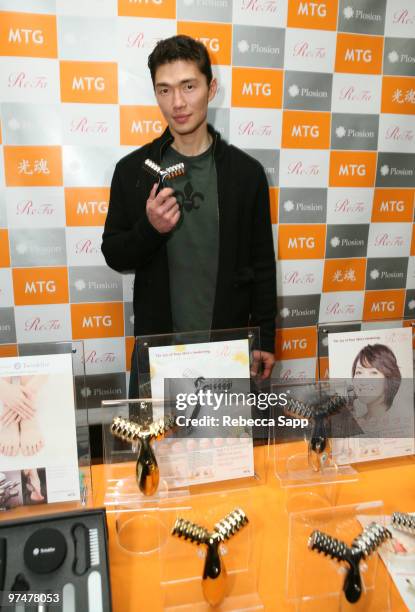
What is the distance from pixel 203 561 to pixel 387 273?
184 cm

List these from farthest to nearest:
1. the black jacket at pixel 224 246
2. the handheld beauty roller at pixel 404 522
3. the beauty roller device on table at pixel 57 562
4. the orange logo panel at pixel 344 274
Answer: the orange logo panel at pixel 344 274, the black jacket at pixel 224 246, the handheld beauty roller at pixel 404 522, the beauty roller device on table at pixel 57 562

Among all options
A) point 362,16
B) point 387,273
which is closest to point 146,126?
point 362,16

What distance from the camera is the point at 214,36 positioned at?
1.89 meters

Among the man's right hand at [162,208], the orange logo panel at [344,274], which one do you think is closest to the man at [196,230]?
the man's right hand at [162,208]

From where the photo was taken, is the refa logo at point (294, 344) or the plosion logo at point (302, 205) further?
the refa logo at point (294, 344)

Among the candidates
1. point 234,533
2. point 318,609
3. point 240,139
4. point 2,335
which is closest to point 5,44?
point 240,139

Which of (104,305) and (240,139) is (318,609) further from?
(240,139)

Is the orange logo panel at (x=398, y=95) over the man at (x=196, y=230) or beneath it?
over

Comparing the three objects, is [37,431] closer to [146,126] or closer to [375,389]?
[375,389]

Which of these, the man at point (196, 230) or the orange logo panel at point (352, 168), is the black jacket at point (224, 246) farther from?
the orange logo panel at point (352, 168)

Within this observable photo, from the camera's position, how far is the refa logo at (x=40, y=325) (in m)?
2.03

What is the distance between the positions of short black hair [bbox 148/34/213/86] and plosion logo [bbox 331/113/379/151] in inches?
28.1

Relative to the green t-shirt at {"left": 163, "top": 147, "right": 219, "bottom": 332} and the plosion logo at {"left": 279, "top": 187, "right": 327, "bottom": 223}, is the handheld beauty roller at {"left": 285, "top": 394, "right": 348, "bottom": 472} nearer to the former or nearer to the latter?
the green t-shirt at {"left": 163, "top": 147, "right": 219, "bottom": 332}

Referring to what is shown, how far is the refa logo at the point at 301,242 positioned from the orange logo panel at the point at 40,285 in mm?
997
